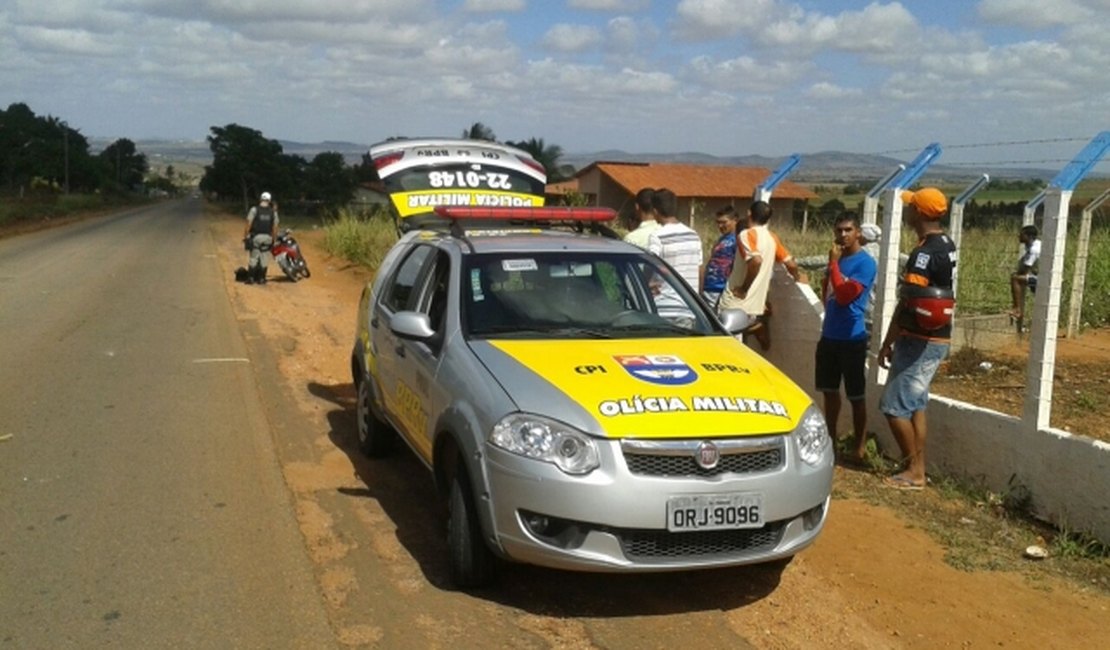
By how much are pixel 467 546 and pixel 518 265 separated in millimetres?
1735

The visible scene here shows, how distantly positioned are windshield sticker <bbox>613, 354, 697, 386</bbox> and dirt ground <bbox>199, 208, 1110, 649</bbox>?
103 centimetres

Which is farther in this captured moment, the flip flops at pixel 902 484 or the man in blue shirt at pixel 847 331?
the man in blue shirt at pixel 847 331

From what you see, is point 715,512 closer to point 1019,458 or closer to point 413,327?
point 413,327

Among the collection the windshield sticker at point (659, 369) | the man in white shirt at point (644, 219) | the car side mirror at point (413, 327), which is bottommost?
the windshield sticker at point (659, 369)

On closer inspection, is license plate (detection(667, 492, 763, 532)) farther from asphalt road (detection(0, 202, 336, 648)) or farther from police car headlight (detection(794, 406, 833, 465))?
asphalt road (detection(0, 202, 336, 648))

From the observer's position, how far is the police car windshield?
5.67 metres

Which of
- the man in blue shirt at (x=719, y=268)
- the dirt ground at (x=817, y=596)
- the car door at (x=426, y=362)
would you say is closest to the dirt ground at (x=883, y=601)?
the dirt ground at (x=817, y=596)

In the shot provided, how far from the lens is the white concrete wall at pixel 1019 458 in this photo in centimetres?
573

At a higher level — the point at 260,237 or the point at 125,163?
the point at 125,163

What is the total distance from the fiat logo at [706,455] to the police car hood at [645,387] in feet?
0.16

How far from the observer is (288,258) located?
20.5 metres

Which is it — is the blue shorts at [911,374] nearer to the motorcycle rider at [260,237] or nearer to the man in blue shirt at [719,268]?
the man in blue shirt at [719,268]

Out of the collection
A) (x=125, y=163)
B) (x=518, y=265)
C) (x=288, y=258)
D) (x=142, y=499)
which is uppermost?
(x=125, y=163)

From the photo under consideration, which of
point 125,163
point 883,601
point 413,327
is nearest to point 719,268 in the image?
point 413,327
